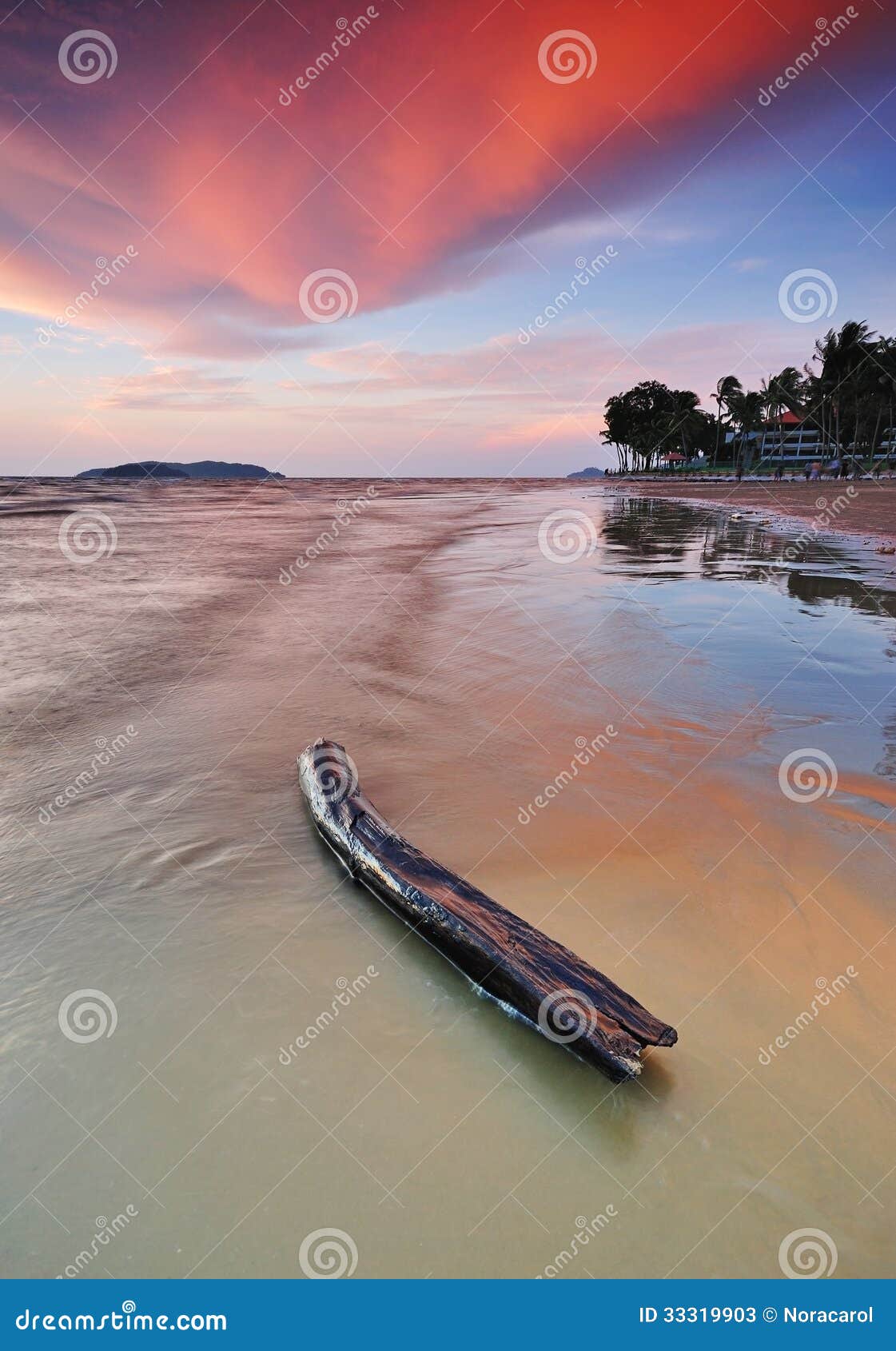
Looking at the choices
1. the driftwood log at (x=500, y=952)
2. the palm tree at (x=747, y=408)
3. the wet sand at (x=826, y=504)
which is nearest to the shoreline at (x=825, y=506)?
the wet sand at (x=826, y=504)

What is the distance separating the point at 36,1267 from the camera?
2.22 meters

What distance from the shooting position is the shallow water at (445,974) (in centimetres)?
232

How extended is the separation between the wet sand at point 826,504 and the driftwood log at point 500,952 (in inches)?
802

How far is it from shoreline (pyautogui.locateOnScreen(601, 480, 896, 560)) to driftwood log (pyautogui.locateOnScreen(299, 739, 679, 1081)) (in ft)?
57.2

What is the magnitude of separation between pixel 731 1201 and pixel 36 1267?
2.38m

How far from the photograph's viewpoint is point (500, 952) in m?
3.07

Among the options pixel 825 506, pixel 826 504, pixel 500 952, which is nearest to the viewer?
pixel 500 952

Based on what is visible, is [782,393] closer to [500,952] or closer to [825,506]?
[825,506]

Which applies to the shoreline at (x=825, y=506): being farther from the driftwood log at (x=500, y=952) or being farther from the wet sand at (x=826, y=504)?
the driftwood log at (x=500, y=952)

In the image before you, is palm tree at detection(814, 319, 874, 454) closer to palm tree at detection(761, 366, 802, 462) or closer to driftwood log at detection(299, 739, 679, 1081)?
palm tree at detection(761, 366, 802, 462)

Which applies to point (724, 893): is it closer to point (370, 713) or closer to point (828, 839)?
point (828, 839)

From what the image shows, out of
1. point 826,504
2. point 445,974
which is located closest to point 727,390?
point 826,504

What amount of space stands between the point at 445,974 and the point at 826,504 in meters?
38.8

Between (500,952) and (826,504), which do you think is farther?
(826,504)
